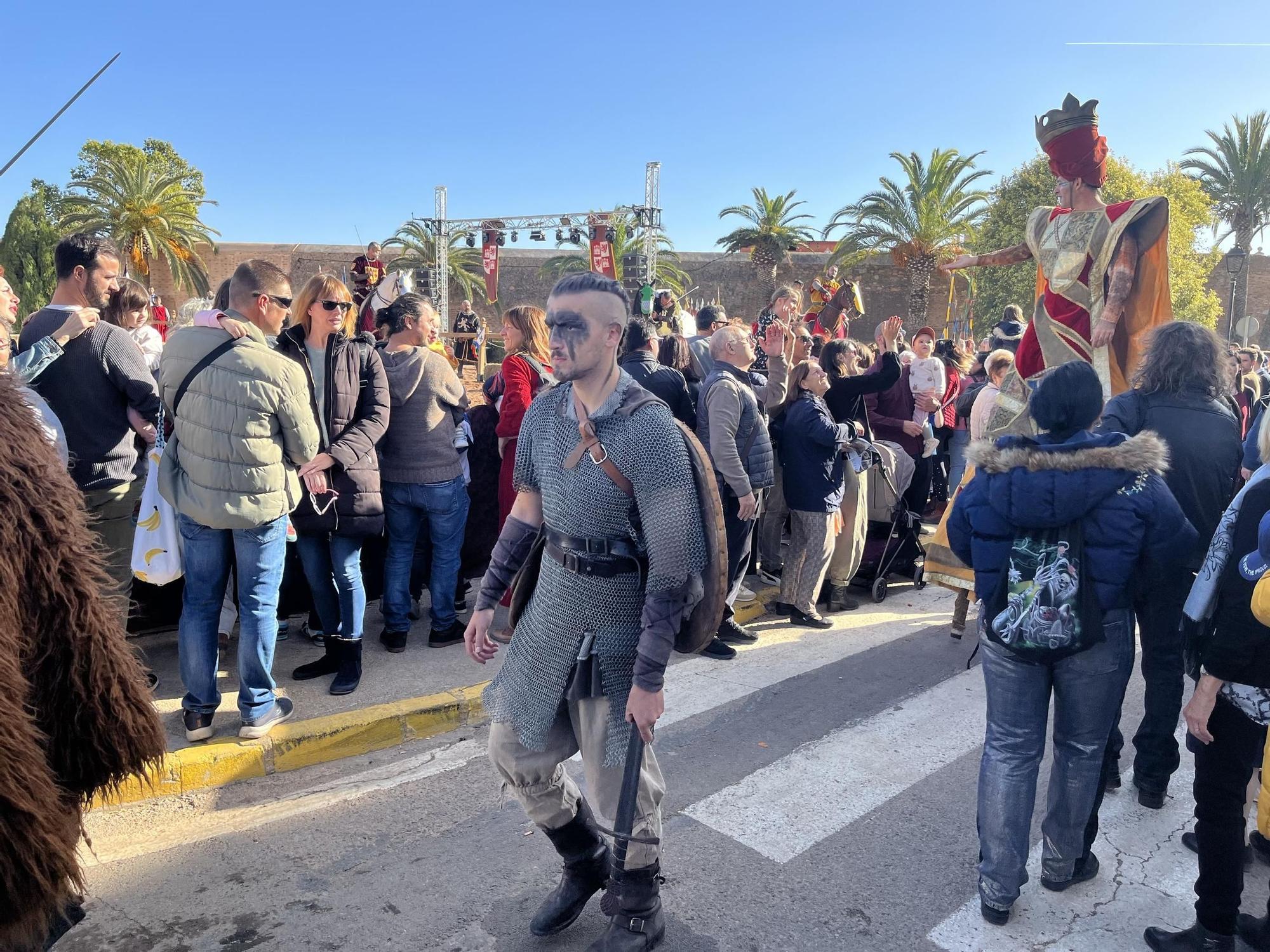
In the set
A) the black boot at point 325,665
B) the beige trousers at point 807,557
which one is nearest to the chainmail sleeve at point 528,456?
the black boot at point 325,665

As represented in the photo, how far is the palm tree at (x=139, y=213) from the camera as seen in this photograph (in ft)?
95.5

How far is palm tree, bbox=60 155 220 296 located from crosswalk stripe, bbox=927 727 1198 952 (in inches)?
1258

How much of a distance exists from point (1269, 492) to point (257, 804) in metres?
3.82

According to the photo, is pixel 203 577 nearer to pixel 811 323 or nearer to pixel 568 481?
pixel 568 481

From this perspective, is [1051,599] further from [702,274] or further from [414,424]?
[702,274]

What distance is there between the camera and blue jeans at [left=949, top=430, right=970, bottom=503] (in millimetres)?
8552

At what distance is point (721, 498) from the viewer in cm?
438

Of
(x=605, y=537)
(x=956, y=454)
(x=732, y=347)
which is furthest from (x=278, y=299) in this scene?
(x=956, y=454)

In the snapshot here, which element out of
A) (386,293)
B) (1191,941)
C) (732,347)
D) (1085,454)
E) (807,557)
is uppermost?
(386,293)

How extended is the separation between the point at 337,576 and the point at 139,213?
29495 millimetres

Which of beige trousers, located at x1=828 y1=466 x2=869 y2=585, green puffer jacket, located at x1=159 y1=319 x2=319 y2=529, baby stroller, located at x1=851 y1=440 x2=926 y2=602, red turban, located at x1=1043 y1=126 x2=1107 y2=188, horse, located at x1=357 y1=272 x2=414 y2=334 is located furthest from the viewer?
horse, located at x1=357 y1=272 x2=414 y2=334

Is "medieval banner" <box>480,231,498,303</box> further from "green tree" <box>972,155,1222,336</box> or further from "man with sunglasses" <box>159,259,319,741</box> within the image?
"man with sunglasses" <box>159,259,319,741</box>

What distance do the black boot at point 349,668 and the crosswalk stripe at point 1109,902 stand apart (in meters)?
3.06

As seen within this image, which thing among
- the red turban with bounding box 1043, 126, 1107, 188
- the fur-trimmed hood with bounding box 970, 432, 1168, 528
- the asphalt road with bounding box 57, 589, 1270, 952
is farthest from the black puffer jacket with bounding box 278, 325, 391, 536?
the red turban with bounding box 1043, 126, 1107, 188
